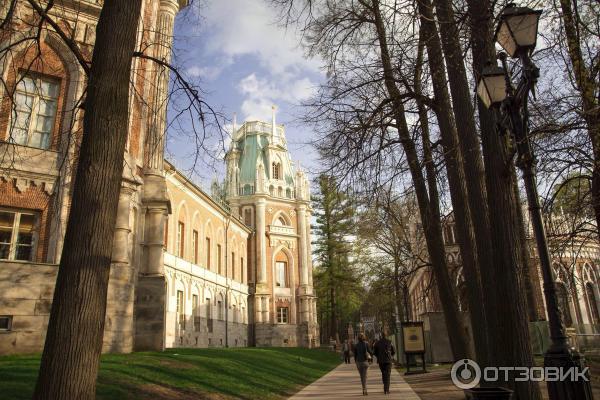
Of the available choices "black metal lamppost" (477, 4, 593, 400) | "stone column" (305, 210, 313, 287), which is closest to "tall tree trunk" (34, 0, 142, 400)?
"black metal lamppost" (477, 4, 593, 400)

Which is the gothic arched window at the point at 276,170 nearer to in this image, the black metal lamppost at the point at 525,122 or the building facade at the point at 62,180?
the building facade at the point at 62,180

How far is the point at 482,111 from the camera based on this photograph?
7.20 meters

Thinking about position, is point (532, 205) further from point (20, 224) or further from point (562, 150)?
point (20, 224)

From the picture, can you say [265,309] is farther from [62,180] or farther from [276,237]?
[62,180]

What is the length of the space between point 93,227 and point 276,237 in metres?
45.0

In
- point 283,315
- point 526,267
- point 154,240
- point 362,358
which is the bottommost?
point 362,358

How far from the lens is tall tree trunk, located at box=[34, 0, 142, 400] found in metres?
4.53

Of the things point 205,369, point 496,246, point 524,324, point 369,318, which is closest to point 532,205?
point 496,246

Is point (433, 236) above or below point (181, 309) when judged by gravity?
above

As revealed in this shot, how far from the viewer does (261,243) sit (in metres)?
48.4

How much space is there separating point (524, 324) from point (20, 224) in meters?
12.9

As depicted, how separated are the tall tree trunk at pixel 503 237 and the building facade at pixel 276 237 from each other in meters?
41.3

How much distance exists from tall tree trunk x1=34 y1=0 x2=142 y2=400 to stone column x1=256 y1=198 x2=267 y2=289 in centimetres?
4246

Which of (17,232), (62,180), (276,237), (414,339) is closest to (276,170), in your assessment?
(276,237)
